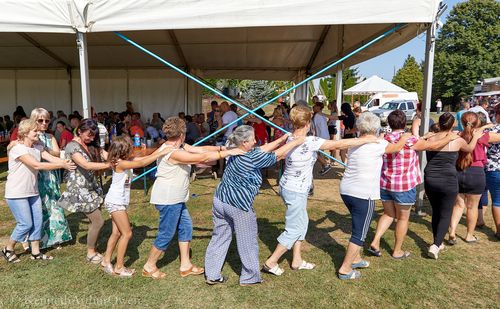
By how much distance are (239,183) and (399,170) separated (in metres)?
1.60

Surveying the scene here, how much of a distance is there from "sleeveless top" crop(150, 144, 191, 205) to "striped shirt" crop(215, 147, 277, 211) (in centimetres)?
38

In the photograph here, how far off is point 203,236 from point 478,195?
9.83ft

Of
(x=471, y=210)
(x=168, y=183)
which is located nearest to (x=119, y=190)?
(x=168, y=183)

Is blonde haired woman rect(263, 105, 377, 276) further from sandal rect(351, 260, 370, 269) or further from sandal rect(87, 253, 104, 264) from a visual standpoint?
sandal rect(87, 253, 104, 264)

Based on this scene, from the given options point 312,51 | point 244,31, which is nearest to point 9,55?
point 244,31

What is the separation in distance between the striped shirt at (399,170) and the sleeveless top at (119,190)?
2.33 meters

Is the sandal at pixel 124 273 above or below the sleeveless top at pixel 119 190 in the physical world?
below

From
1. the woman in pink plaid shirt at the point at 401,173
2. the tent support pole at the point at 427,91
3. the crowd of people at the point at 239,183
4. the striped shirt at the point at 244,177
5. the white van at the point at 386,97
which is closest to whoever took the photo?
the striped shirt at the point at 244,177

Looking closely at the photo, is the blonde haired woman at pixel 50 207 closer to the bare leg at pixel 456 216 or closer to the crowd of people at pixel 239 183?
the crowd of people at pixel 239 183

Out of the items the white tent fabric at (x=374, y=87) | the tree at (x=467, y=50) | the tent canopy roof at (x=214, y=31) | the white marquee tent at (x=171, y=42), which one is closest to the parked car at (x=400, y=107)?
the white tent fabric at (x=374, y=87)

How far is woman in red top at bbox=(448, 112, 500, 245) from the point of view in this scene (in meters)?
3.66

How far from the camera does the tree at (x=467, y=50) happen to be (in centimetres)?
3859

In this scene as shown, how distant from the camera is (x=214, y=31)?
23.2 ft

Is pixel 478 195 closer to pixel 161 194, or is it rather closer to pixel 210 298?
pixel 210 298
